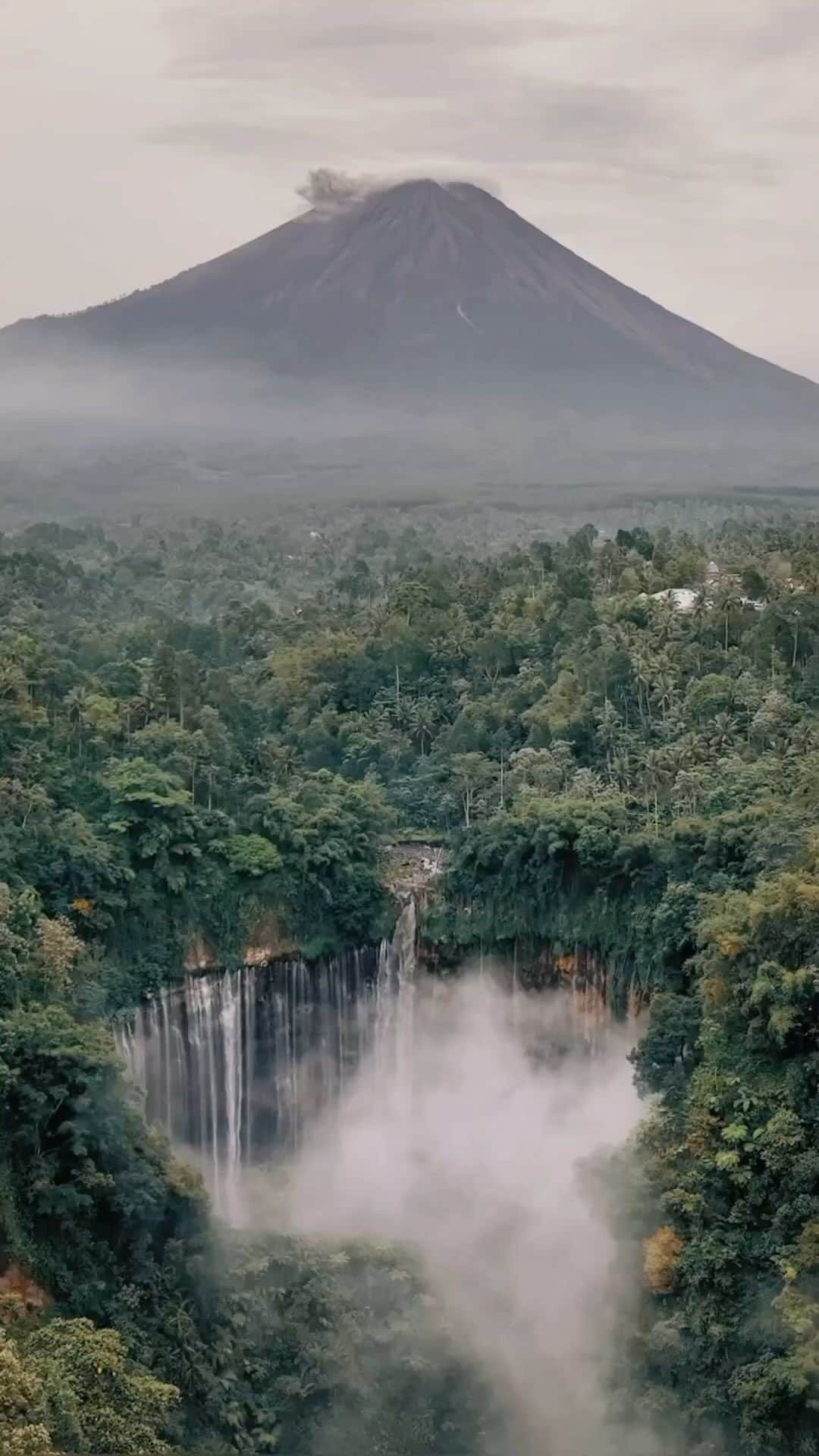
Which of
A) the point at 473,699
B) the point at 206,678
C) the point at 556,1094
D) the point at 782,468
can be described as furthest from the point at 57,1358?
the point at 782,468

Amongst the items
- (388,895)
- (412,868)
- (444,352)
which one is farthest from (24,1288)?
(444,352)

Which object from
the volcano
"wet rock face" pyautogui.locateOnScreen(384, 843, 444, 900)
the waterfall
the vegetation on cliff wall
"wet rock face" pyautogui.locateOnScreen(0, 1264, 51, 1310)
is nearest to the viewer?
"wet rock face" pyautogui.locateOnScreen(0, 1264, 51, 1310)

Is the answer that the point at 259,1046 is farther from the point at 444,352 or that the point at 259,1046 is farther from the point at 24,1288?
the point at 444,352

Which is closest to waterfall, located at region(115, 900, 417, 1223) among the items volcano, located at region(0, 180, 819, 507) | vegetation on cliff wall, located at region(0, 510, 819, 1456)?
vegetation on cliff wall, located at region(0, 510, 819, 1456)

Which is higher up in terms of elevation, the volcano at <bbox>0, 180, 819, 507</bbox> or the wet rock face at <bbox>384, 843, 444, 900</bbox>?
the volcano at <bbox>0, 180, 819, 507</bbox>

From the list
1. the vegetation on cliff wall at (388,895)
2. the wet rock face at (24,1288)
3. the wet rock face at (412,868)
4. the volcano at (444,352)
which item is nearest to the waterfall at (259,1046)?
the wet rock face at (412,868)

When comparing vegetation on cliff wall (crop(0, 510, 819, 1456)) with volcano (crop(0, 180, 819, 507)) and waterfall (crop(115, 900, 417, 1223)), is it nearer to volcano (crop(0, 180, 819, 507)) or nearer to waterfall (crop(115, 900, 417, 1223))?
waterfall (crop(115, 900, 417, 1223))

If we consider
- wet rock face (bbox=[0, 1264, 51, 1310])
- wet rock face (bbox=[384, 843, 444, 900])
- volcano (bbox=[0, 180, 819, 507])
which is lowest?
wet rock face (bbox=[0, 1264, 51, 1310])

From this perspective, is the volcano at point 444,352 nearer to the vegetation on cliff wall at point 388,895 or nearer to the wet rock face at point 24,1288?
the vegetation on cliff wall at point 388,895

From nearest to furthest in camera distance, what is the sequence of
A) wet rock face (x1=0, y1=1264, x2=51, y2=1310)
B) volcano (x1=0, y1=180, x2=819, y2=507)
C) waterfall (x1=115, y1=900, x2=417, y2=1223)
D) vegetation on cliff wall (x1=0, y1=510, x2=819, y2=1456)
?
wet rock face (x1=0, y1=1264, x2=51, y2=1310)
vegetation on cliff wall (x1=0, y1=510, x2=819, y2=1456)
waterfall (x1=115, y1=900, x2=417, y2=1223)
volcano (x1=0, y1=180, x2=819, y2=507)
